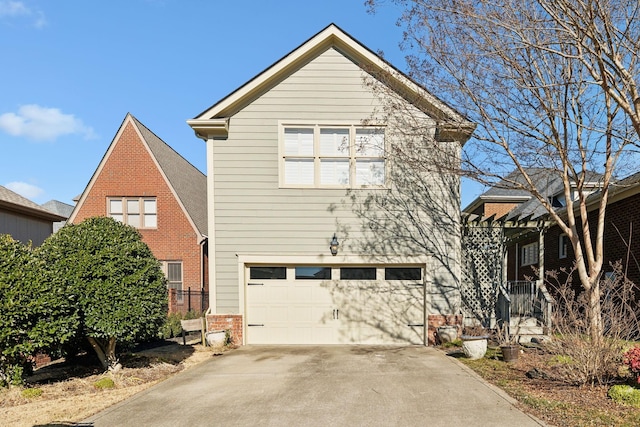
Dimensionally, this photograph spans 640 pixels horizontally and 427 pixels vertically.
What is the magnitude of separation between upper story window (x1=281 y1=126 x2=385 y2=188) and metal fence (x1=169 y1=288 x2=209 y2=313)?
9187 mm

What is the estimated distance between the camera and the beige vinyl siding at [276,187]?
10750 mm

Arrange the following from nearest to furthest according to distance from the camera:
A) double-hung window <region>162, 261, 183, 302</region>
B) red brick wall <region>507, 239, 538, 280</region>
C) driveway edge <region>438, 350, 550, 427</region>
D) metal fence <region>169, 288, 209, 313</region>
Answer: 1. driveway edge <region>438, 350, 550, 427</region>
2. metal fence <region>169, 288, 209, 313</region>
3. double-hung window <region>162, 261, 183, 302</region>
4. red brick wall <region>507, 239, 538, 280</region>

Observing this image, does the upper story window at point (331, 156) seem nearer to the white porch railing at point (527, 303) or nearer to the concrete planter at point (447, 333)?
the concrete planter at point (447, 333)

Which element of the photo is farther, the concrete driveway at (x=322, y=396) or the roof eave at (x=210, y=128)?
the roof eave at (x=210, y=128)

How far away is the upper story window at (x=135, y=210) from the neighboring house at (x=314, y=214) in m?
9.18

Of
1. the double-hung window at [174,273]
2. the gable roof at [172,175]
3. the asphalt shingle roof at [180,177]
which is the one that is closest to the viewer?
the double-hung window at [174,273]

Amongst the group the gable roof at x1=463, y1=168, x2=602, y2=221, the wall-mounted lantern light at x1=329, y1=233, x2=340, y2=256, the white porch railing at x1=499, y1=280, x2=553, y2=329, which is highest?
the gable roof at x1=463, y1=168, x2=602, y2=221

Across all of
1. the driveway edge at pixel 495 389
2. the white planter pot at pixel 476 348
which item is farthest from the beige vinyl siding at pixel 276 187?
the driveway edge at pixel 495 389

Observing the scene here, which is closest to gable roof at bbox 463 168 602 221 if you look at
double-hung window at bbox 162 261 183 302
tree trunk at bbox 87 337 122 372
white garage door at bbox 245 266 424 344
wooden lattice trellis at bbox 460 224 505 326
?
wooden lattice trellis at bbox 460 224 505 326

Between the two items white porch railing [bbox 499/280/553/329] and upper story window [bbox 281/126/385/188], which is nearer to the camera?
white porch railing [bbox 499/280/553/329]

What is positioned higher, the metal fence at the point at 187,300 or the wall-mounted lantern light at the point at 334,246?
the wall-mounted lantern light at the point at 334,246

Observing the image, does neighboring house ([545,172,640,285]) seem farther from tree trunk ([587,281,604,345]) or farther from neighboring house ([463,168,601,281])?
tree trunk ([587,281,604,345])

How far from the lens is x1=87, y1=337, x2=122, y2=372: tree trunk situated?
7.73 meters

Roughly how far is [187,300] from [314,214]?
1004 cm
